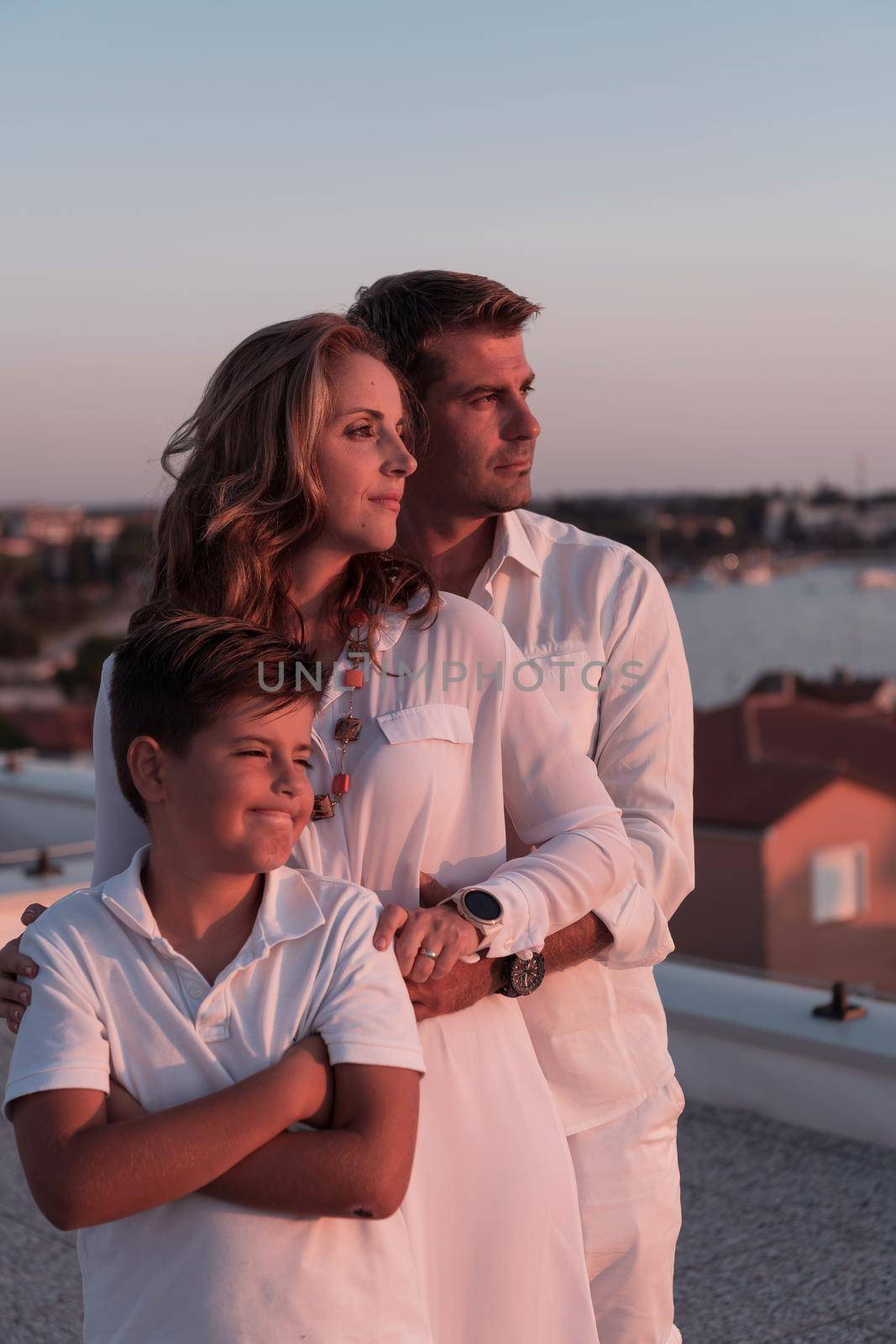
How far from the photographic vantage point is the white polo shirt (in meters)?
1.25

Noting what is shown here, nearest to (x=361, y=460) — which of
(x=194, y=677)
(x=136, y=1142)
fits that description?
(x=194, y=677)

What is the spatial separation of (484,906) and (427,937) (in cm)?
8

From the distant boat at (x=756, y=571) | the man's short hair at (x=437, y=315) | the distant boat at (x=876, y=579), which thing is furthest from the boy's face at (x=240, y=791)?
the distant boat at (x=876, y=579)

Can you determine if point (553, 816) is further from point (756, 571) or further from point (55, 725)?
point (55, 725)

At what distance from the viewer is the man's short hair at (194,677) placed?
134 cm

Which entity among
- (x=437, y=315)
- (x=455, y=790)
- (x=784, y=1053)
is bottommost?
(x=784, y=1053)

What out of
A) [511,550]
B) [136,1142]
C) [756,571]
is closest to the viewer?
[136,1142]

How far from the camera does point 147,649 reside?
140 cm

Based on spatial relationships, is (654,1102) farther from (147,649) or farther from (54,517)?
(54,517)

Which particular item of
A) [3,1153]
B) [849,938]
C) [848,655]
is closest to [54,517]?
[848,655]

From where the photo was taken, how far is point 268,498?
64.6 inches

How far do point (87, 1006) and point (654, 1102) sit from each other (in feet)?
2.77

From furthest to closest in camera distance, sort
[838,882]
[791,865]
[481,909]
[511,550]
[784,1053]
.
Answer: [838,882]
[791,865]
[784,1053]
[511,550]
[481,909]

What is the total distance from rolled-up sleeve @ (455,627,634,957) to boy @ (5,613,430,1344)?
0.22 meters
